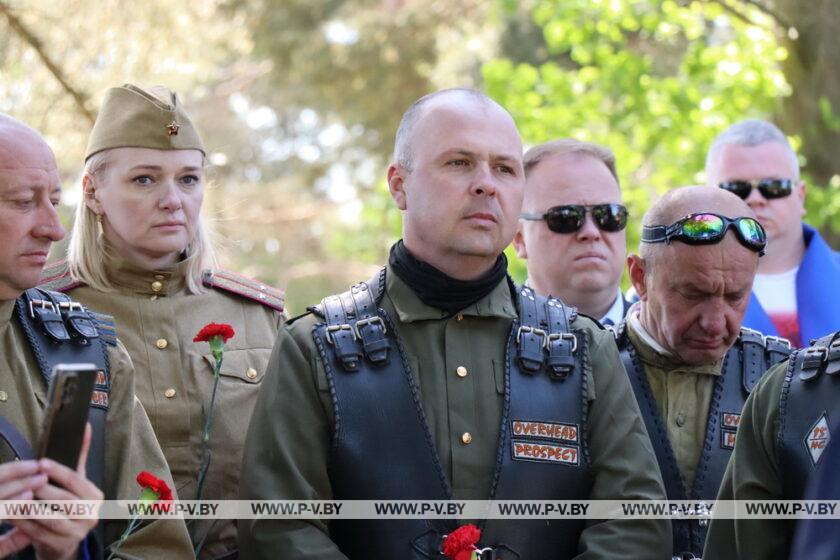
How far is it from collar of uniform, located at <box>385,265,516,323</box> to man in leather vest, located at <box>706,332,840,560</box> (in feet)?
2.93

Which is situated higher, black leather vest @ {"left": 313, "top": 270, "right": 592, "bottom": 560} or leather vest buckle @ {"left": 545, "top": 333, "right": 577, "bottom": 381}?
leather vest buckle @ {"left": 545, "top": 333, "right": 577, "bottom": 381}

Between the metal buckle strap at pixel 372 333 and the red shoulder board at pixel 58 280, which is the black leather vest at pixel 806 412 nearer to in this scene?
the metal buckle strap at pixel 372 333

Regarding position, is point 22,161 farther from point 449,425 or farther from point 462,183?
point 449,425

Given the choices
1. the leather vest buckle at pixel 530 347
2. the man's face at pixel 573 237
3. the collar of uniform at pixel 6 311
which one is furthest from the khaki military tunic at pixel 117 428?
the man's face at pixel 573 237

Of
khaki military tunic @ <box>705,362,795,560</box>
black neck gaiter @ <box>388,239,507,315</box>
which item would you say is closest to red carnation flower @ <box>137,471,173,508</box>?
black neck gaiter @ <box>388,239,507,315</box>

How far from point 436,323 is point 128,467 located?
3.62 feet

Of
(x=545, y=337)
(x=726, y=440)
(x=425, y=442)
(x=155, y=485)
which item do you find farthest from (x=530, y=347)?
(x=155, y=485)

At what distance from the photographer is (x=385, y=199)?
51.3ft

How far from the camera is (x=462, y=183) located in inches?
169

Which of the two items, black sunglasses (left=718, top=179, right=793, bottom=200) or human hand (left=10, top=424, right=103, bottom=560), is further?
black sunglasses (left=718, top=179, right=793, bottom=200)

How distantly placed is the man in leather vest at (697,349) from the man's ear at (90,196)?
2.10m

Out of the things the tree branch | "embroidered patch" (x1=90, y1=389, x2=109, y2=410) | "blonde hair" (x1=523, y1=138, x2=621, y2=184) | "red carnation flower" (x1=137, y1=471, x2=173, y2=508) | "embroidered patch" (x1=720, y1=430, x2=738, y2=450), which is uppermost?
the tree branch

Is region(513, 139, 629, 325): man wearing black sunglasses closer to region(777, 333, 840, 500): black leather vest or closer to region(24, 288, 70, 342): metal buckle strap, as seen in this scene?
region(777, 333, 840, 500): black leather vest

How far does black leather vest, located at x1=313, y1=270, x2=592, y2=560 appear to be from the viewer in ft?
13.1
